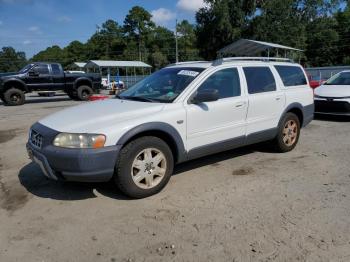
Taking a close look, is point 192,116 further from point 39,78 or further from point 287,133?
point 39,78

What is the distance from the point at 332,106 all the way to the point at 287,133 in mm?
4080

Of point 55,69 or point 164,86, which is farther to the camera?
point 55,69

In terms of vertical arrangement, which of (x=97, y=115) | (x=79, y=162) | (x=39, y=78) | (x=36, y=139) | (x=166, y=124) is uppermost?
(x=39, y=78)

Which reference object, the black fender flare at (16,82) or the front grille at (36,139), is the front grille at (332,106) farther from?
the black fender flare at (16,82)

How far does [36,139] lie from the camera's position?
179 inches

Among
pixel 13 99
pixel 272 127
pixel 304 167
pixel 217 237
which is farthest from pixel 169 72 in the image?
pixel 13 99

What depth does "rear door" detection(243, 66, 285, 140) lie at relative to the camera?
5.67 meters

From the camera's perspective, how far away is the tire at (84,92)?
19.3 metres

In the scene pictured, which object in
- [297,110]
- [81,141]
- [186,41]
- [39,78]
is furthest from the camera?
[186,41]

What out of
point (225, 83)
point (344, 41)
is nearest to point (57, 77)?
point (225, 83)

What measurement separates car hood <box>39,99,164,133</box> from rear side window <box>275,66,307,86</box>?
278 cm

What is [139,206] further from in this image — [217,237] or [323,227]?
[323,227]

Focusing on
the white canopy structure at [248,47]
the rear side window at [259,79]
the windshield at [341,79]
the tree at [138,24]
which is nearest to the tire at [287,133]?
the rear side window at [259,79]

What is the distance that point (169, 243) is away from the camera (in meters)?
3.39
